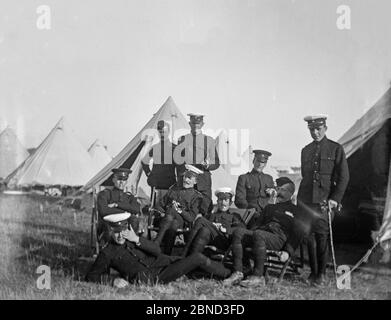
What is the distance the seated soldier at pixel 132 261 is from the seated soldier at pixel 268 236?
0.35m

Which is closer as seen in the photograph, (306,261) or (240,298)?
(240,298)

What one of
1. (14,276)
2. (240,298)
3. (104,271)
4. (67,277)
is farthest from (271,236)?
(14,276)

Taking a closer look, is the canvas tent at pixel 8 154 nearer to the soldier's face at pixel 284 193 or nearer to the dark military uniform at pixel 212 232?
the dark military uniform at pixel 212 232

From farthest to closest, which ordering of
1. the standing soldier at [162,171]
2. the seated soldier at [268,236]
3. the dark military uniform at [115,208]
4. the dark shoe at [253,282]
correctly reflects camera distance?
the standing soldier at [162,171], the dark military uniform at [115,208], the seated soldier at [268,236], the dark shoe at [253,282]

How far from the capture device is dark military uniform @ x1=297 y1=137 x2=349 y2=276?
448 centimetres

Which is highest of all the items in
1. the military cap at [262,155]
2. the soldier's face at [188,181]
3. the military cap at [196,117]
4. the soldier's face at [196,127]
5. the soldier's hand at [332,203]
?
the military cap at [196,117]

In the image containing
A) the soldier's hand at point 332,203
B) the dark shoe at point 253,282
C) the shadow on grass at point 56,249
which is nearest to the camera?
the dark shoe at point 253,282

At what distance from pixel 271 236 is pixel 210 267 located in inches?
26.6

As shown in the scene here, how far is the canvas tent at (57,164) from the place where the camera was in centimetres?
1394

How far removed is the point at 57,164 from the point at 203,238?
11103mm

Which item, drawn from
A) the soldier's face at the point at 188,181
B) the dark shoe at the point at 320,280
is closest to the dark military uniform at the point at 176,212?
the soldier's face at the point at 188,181
